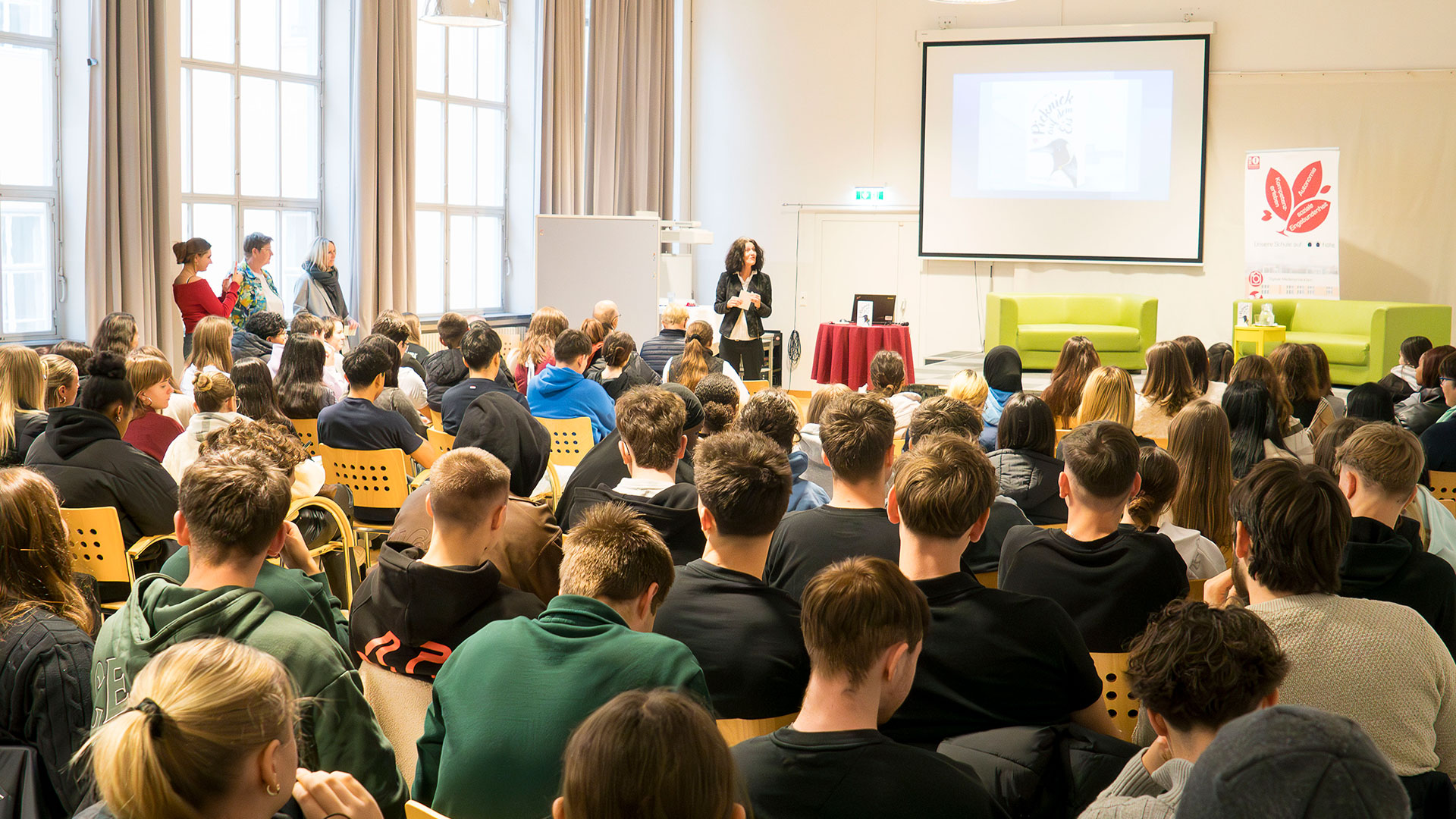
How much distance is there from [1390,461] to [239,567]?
2455 millimetres

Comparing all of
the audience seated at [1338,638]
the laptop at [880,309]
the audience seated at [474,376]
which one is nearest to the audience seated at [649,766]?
the audience seated at [1338,638]

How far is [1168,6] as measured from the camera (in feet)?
34.5

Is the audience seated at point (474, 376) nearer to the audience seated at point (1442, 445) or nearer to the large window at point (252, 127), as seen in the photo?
the audience seated at point (1442, 445)

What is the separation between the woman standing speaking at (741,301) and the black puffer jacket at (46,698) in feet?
22.0

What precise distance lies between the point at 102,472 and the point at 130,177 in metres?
4.53

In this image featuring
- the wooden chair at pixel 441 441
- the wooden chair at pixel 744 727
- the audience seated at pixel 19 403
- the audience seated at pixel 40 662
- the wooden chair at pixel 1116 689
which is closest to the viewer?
the audience seated at pixel 40 662

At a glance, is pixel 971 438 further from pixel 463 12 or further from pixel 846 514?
pixel 463 12

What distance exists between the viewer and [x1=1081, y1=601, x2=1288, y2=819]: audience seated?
149 cm

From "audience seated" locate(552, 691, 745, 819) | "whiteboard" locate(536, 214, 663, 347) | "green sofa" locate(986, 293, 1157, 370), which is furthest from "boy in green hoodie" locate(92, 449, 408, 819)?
"green sofa" locate(986, 293, 1157, 370)

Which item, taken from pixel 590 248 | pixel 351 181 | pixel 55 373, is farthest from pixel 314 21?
pixel 55 373

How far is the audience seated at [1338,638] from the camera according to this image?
190 centimetres

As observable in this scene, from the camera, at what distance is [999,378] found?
16.2 ft

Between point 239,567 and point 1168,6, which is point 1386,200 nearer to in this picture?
point 1168,6

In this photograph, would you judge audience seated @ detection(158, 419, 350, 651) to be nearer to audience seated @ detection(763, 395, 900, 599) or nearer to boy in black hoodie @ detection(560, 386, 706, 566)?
boy in black hoodie @ detection(560, 386, 706, 566)
